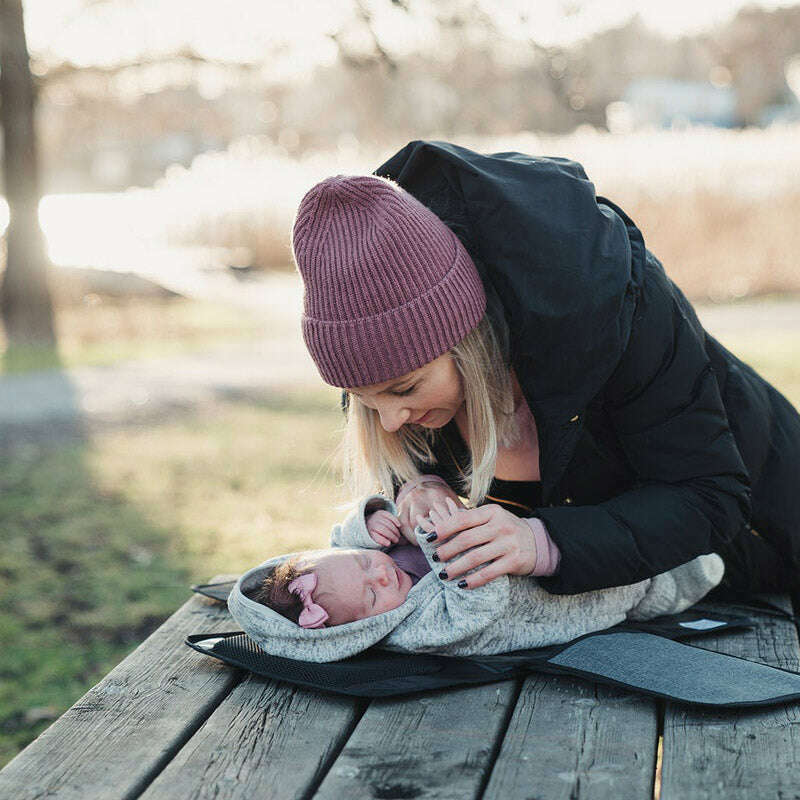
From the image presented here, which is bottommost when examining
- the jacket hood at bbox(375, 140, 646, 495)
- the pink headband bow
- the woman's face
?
the pink headband bow

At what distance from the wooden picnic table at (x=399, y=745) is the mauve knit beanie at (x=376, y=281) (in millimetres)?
602

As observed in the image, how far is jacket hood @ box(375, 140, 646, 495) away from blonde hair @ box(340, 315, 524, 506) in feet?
0.22

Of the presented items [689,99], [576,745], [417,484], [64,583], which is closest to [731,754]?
[576,745]

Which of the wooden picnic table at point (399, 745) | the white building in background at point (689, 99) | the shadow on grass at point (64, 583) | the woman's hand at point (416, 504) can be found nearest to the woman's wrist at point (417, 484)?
the woman's hand at point (416, 504)

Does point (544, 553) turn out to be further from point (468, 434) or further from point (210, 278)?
point (210, 278)

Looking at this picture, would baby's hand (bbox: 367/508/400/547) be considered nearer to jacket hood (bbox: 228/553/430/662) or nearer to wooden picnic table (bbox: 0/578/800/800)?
jacket hood (bbox: 228/553/430/662)

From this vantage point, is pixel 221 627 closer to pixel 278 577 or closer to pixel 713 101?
pixel 278 577

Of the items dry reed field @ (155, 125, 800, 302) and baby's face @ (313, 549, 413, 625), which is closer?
Answer: baby's face @ (313, 549, 413, 625)

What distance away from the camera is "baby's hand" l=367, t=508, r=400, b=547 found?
2377 millimetres

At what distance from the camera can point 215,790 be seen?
67.4 inches

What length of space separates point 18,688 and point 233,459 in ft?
9.23

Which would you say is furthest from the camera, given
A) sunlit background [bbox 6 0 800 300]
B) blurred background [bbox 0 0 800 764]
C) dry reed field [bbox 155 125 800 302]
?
dry reed field [bbox 155 125 800 302]

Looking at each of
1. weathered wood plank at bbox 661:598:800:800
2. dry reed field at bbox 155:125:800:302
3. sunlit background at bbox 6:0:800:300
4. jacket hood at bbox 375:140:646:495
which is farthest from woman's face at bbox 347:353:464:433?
dry reed field at bbox 155:125:800:302

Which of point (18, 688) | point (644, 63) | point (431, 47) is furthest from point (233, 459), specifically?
point (644, 63)
